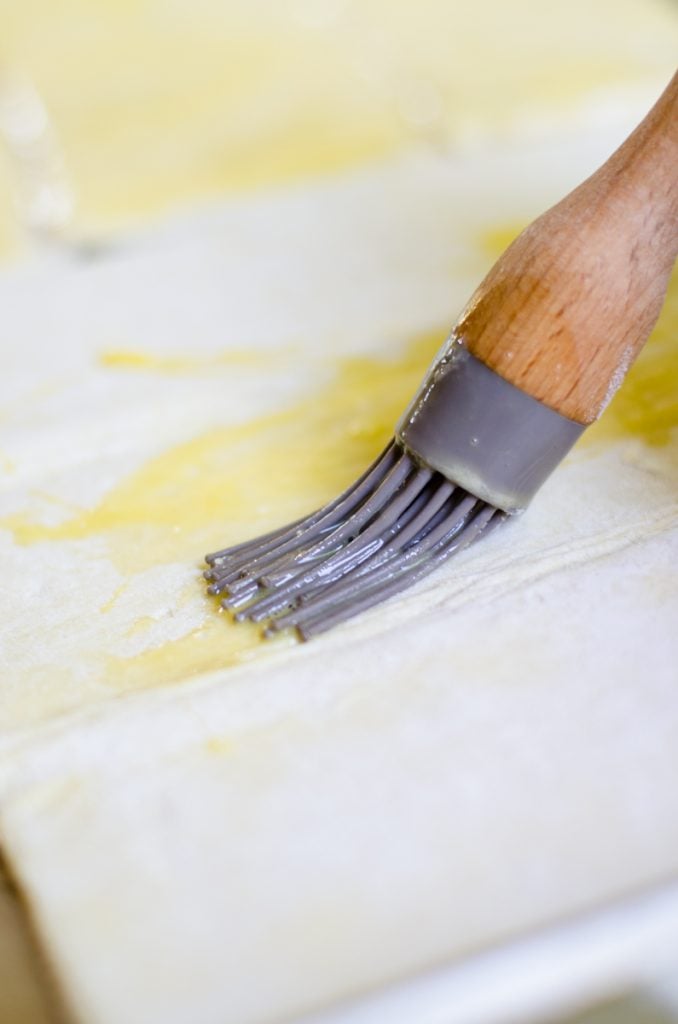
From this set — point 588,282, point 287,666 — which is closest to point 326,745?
point 287,666

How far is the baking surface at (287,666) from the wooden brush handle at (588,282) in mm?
167

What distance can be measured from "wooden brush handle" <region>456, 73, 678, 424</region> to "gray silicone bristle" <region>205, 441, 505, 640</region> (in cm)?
12

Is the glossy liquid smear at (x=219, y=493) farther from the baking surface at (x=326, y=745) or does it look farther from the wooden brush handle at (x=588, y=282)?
the wooden brush handle at (x=588, y=282)

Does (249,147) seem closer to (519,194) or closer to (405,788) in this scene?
(519,194)

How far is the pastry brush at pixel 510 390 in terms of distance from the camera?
0.83 meters

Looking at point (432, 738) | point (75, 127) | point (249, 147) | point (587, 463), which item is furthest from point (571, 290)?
point (75, 127)

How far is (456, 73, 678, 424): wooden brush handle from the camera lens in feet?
2.71

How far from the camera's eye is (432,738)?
772mm

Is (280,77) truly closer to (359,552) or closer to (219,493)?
(219,493)

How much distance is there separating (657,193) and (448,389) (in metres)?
0.22

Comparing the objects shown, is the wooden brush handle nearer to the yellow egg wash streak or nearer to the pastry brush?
the pastry brush

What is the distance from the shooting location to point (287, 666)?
0.84 metres

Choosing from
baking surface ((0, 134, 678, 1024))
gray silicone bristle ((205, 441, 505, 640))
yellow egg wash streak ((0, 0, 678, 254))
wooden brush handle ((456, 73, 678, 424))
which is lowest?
baking surface ((0, 134, 678, 1024))

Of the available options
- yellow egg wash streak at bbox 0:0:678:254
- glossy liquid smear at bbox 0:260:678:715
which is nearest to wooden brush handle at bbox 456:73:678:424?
glossy liquid smear at bbox 0:260:678:715
